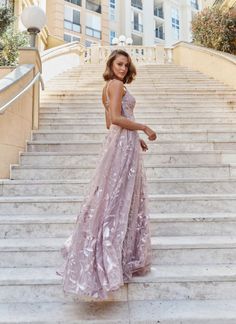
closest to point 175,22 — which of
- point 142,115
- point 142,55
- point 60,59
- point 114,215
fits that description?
point 142,55

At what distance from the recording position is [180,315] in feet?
6.18

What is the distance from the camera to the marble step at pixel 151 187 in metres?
3.14

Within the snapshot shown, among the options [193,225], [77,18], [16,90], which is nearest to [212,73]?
[16,90]

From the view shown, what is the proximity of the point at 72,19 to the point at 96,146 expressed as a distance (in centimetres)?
1822

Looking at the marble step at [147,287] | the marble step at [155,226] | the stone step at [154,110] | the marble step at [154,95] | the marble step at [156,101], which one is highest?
the marble step at [154,95]

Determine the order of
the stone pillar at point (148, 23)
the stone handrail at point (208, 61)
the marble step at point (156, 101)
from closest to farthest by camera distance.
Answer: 1. the marble step at point (156, 101)
2. the stone handrail at point (208, 61)
3. the stone pillar at point (148, 23)

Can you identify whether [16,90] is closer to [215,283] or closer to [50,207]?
[50,207]

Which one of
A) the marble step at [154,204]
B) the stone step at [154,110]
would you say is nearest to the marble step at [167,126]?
the stone step at [154,110]

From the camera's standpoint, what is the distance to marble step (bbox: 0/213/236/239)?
2.59 metres

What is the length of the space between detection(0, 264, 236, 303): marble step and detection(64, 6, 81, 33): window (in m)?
19.3

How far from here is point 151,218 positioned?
8.70ft

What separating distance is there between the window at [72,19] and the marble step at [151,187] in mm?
18129

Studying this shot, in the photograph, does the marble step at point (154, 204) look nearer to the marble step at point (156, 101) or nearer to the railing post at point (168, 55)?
the marble step at point (156, 101)

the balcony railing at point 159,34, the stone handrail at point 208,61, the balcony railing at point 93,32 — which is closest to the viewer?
the stone handrail at point 208,61
